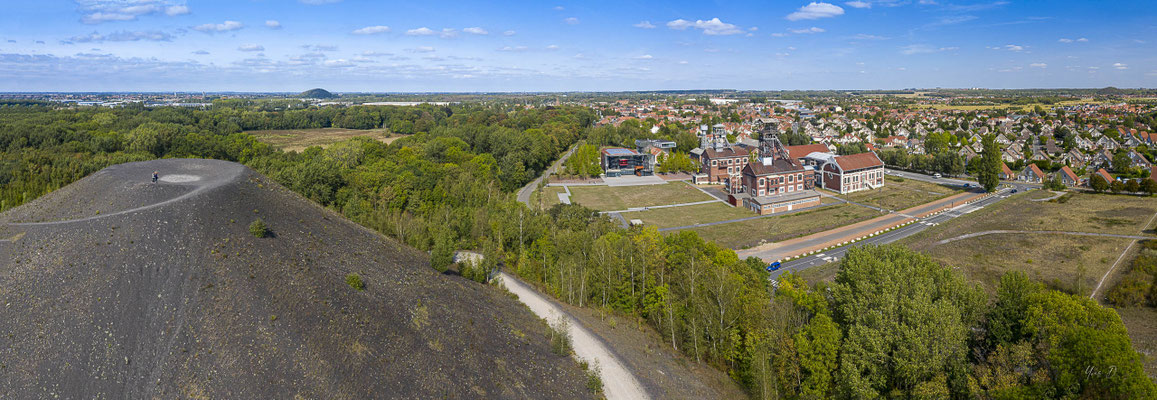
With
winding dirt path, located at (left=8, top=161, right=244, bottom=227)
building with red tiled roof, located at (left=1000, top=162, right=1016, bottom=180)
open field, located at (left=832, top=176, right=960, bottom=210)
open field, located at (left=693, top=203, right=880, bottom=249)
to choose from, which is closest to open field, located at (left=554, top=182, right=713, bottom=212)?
open field, located at (left=693, top=203, right=880, bottom=249)

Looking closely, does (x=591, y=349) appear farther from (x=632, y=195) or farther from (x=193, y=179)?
(x=632, y=195)

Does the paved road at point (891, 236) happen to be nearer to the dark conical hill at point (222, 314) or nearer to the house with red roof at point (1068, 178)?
the house with red roof at point (1068, 178)

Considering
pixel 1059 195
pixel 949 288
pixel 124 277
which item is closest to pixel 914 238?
pixel 949 288

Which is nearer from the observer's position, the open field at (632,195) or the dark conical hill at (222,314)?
the dark conical hill at (222,314)

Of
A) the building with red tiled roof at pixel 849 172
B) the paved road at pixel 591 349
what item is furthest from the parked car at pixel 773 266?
the building with red tiled roof at pixel 849 172

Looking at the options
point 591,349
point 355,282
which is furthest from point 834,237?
point 355,282
